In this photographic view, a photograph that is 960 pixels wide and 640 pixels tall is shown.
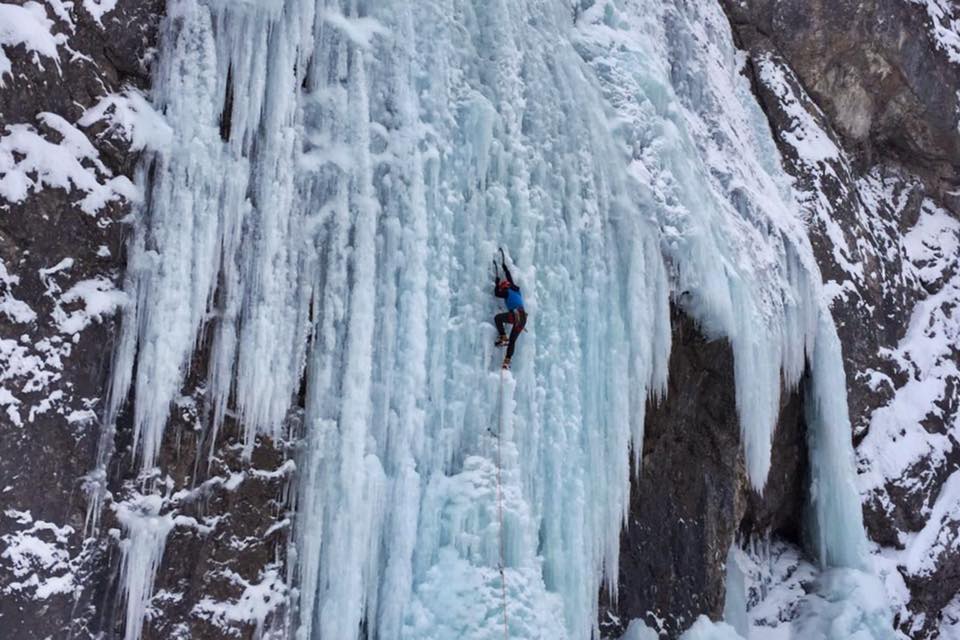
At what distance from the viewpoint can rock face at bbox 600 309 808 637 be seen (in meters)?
8.65

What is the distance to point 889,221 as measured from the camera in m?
13.3

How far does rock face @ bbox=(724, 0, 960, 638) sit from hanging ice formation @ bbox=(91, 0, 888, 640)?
3.40 meters

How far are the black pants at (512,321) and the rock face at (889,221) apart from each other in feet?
19.1

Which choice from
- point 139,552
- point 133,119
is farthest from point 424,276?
point 139,552

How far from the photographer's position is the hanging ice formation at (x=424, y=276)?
A: 577 cm

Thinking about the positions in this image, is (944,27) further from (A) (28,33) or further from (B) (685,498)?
(A) (28,33)

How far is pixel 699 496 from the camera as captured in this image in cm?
928

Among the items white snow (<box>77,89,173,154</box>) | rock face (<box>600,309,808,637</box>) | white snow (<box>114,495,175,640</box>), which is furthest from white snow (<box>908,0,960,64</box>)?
white snow (<box>114,495,175,640</box>)

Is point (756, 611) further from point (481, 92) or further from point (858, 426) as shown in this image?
point (481, 92)

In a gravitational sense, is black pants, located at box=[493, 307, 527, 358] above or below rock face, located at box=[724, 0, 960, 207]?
below

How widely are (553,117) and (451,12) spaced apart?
1174mm

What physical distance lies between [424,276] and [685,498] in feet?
12.9

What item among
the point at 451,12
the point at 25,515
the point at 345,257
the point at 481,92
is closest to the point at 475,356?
the point at 345,257

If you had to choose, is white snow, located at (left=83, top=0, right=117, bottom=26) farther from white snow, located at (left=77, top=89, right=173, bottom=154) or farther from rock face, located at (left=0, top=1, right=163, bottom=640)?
white snow, located at (left=77, top=89, right=173, bottom=154)
